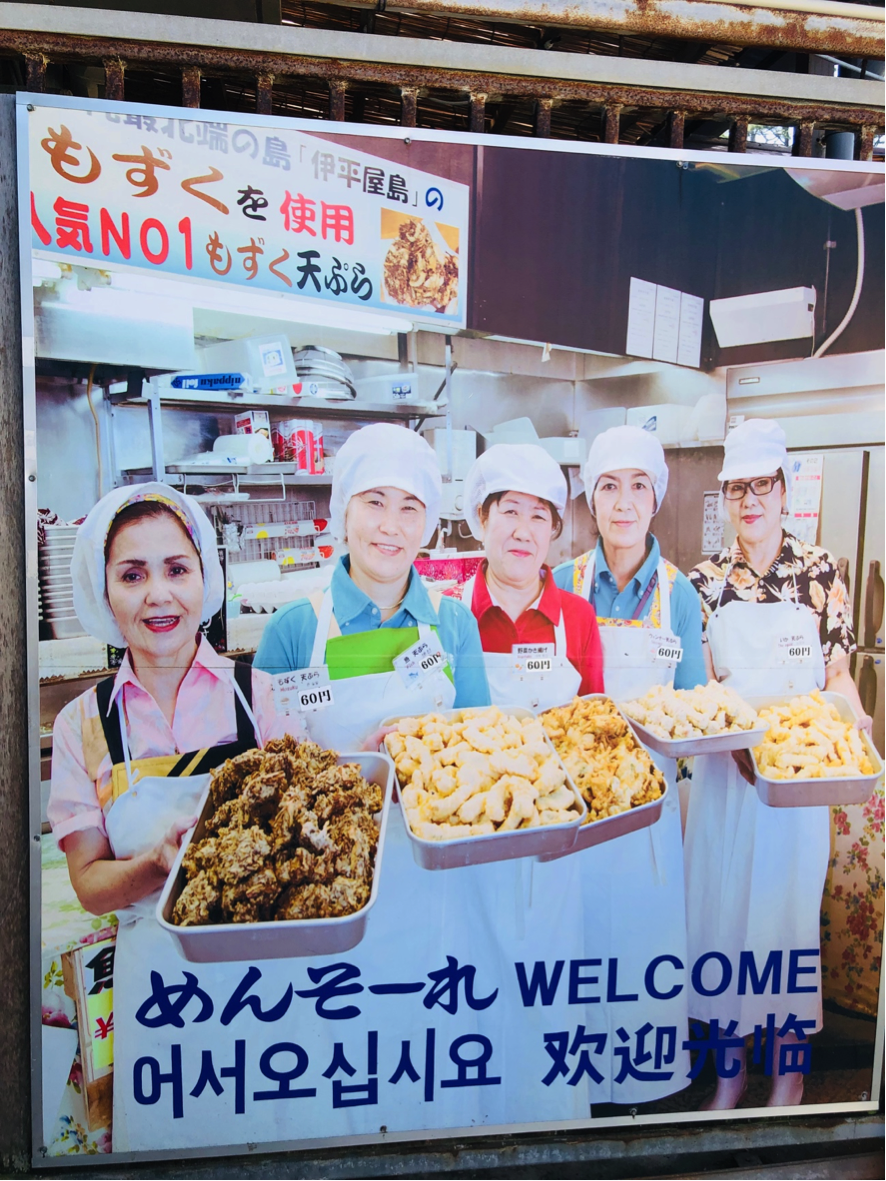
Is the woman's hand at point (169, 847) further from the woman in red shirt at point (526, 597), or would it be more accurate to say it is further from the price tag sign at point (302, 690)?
the woman in red shirt at point (526, 597)

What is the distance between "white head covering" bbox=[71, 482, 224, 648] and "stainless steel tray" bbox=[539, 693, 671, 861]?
1.28 meters

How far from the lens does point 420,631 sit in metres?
2.31

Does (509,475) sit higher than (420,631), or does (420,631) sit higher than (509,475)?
(509,475)

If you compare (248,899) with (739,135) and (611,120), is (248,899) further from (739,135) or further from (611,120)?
(739,135)

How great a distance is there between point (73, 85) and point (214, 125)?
1.59 meters

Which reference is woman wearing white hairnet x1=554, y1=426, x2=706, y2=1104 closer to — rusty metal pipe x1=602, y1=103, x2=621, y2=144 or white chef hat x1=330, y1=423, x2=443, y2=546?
white chef hat x1=330, y1=423, x2=443, y2=546

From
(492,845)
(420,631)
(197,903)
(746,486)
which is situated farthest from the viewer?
(746,486)

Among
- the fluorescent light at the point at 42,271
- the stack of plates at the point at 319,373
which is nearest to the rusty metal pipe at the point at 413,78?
the fluorescent light at the point at 42,271

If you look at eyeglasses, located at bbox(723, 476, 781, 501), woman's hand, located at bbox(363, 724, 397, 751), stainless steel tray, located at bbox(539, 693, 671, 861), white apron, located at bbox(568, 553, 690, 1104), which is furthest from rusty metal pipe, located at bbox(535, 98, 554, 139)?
woman's hand, located at bbox(363, 724, 397, 751)

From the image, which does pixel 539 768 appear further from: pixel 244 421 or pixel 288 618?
pixel 244 421

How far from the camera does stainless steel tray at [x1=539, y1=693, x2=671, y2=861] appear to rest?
7.55 ft

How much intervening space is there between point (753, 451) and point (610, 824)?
51.8 inches

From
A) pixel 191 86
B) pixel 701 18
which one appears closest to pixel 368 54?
pixel 191 86

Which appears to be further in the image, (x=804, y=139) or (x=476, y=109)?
(x=804, y=139)
